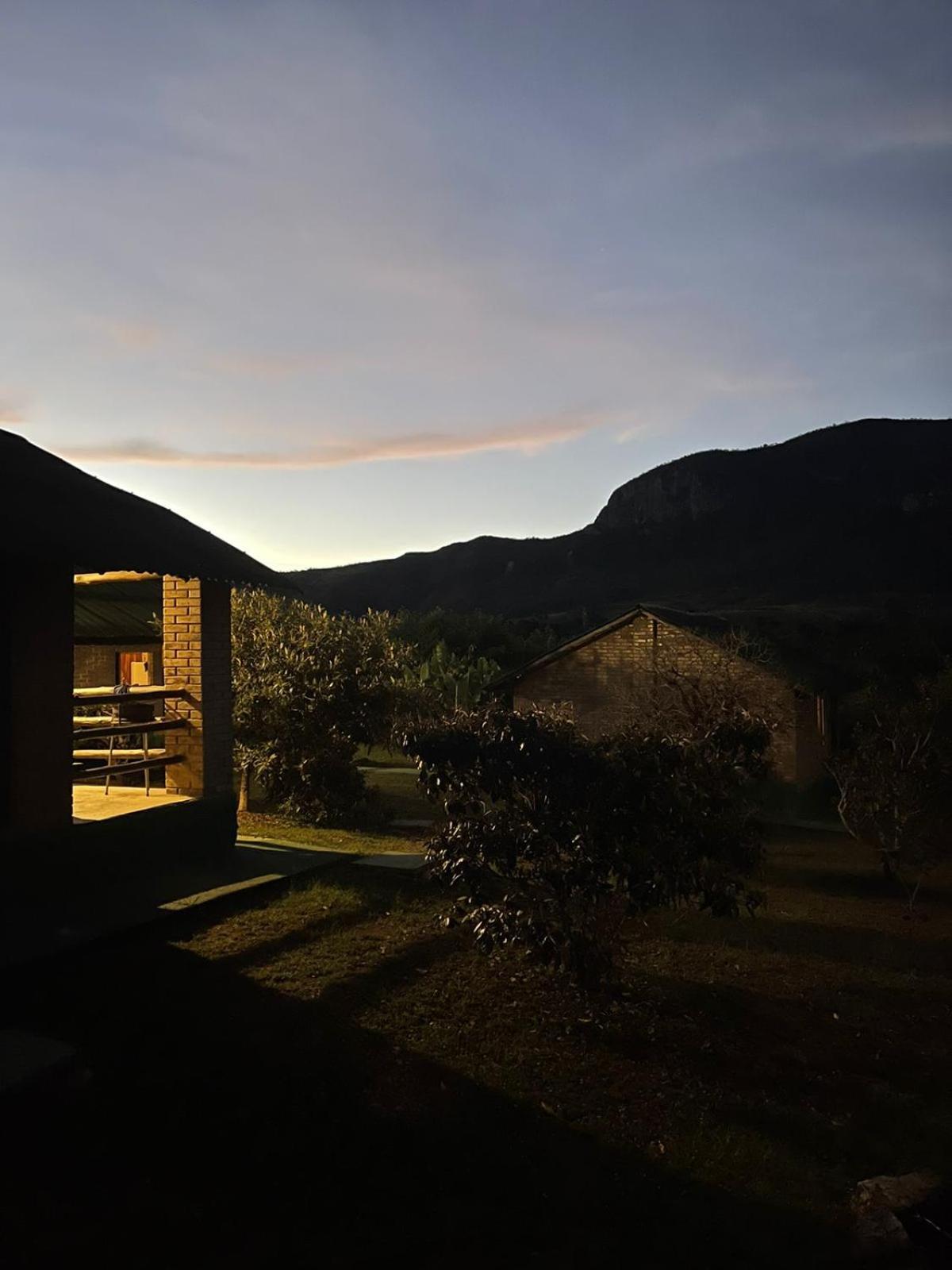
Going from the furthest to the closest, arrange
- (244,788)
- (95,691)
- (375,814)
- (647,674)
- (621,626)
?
(621,626) < (647,674) < (244,788) < (375,814) < (95,691)

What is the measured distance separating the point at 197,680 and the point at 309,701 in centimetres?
482

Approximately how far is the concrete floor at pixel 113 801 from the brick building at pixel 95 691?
3 cm

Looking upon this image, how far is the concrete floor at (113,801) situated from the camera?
9.15 m

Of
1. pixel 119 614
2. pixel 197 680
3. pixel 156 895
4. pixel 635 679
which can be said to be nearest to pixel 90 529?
pixel 197 680

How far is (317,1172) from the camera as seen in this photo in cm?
470

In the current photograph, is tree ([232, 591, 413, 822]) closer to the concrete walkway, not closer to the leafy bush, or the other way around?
the concrete walkway

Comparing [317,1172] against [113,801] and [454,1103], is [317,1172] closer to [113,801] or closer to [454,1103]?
[454,1103]

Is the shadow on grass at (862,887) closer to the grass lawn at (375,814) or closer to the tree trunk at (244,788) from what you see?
the grass lawn at (375,814)

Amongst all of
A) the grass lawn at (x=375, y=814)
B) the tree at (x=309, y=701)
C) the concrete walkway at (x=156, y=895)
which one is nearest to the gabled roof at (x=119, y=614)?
the tree at (x=309, y=701)

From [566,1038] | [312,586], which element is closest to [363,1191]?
[566,1038]

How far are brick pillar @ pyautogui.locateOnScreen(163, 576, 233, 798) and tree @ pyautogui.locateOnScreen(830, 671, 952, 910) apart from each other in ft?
27.2

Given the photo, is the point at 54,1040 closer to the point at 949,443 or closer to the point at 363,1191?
the point at 363,1191

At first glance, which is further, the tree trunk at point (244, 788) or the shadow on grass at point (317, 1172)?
the tree trunk at point (244, 788)

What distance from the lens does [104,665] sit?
67.5ft
